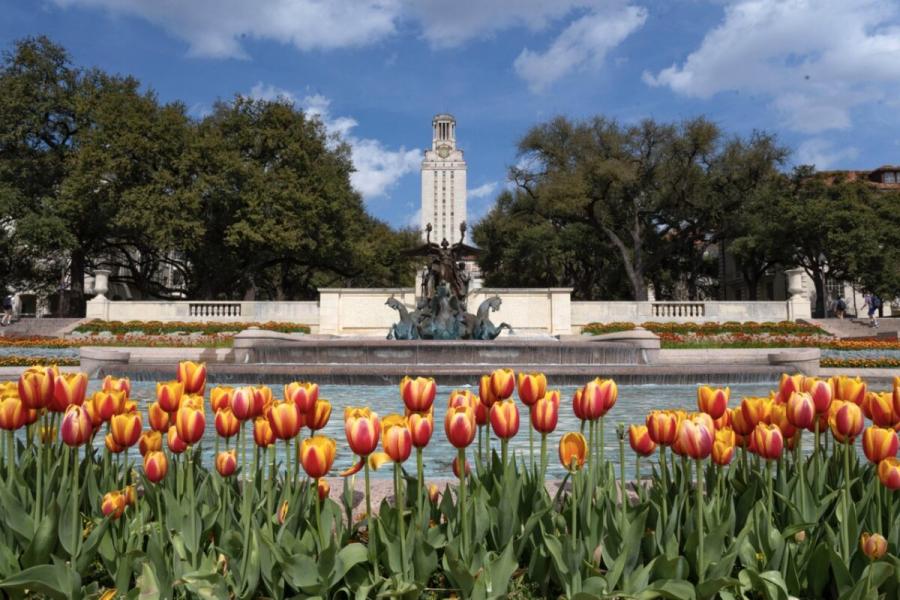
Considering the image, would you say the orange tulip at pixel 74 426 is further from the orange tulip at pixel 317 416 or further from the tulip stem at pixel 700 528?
the tulip stem at pixel 700 528

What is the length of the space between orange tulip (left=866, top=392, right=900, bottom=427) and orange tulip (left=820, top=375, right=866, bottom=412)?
7 centimetres

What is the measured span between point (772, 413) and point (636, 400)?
9267mm

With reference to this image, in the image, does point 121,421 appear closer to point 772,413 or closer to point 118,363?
point 772,413

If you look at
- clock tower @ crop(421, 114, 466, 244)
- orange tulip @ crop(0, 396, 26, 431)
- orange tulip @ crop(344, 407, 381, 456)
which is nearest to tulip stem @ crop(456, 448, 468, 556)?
orange tulip @ crop(344, 407, 381, 456)

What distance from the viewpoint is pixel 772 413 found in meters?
2.80

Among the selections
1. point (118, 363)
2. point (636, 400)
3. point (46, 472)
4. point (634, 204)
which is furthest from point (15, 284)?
point (46, 472)

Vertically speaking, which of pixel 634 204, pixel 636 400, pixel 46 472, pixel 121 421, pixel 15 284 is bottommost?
pixel 636 400

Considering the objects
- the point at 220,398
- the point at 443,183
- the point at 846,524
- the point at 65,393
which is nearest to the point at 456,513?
the point at 220,398

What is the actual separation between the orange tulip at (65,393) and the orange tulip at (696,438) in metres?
2.34

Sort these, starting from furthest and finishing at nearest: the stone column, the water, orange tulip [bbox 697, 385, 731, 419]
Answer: the stone column < the water < orange tulip [bbox 697, 385, 731, 419]

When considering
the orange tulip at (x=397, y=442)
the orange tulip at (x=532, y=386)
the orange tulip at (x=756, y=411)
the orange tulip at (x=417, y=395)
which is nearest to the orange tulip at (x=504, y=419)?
the orange tulip at (x=532, y=386)

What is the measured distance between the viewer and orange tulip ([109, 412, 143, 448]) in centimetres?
276

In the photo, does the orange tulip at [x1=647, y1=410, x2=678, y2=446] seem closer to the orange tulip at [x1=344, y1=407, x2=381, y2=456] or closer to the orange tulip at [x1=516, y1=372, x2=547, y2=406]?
the orange tulip at [x1=516, y1=372, x2=547, y2=406]

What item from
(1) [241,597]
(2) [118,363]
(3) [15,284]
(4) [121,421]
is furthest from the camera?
(3) [15,284]
